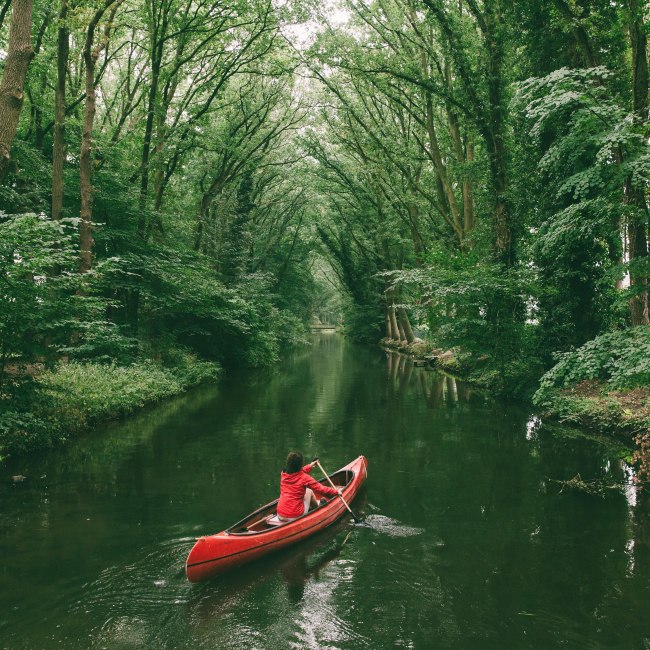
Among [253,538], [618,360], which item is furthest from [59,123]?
[618,360]

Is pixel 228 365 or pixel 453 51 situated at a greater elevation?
pixel 453 51

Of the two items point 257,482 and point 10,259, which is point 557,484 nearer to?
point 257,482

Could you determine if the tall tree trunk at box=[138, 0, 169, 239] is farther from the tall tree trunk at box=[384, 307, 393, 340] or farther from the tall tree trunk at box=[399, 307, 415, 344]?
the tall tree trunk at box=[384, 307, 393, 340]

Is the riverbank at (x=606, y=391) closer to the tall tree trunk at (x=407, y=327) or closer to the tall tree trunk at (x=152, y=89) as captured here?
the tall tree trunk at (x=152, y=89)

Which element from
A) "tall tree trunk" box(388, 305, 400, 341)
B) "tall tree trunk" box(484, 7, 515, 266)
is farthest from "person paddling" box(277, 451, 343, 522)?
"tall tree trunk" box(388, 305, 400, 341)

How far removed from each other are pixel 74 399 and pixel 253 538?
7.25 metres

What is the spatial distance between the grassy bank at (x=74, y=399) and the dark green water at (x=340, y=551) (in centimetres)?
54

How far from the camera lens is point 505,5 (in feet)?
45.3

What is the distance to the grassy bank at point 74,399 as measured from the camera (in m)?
8.99

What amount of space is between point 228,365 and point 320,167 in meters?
14.0

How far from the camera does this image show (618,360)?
25.7ft

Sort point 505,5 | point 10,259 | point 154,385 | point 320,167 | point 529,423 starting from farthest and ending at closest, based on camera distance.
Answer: point 320,167 < point 154,385 < point 505,5 < point 529,423 < point 10,259

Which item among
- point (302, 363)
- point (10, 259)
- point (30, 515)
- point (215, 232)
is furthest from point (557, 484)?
point (302, 363)

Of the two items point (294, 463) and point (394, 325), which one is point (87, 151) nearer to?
point (294, 463)
